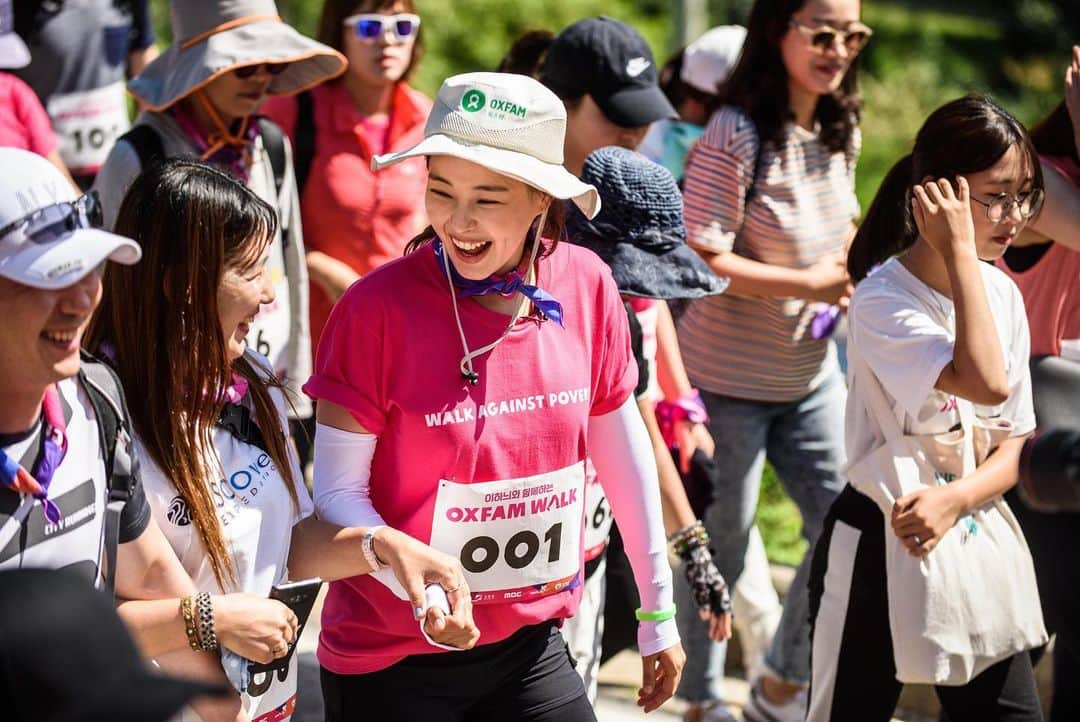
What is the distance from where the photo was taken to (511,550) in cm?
290

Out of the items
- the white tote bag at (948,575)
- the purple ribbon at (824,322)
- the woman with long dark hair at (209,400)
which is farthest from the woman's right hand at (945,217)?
the woman with long dark hair at (209,400)

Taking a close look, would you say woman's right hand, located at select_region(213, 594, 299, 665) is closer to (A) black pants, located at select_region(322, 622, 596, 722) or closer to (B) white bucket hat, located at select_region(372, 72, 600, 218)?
(A) black pants, located at select_region(322, 622, 596, 722)

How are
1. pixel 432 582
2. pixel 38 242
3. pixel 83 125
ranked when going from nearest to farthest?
pixel 38 242
pixel 432 582
pixel 83 125

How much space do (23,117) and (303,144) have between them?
87 cm

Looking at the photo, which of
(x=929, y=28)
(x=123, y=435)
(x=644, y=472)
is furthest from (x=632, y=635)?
(x=929, y=28)

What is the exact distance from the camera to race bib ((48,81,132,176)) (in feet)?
18.3

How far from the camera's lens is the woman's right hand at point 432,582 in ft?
8.54

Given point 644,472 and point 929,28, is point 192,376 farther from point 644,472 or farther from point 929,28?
point 929,28

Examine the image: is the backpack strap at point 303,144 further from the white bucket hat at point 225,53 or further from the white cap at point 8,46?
the white cap at point 8,46

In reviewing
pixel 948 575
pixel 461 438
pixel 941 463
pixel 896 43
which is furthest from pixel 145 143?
pixel 896 43

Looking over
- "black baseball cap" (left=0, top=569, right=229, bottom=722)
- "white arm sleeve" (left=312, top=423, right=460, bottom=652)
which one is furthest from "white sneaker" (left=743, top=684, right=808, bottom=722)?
"black baseball cap" (left=0, top=569, right=229, bottom=722)

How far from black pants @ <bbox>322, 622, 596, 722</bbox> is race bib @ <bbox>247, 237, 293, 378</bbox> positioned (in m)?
1.42

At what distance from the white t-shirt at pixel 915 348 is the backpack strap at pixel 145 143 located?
76.1 inches

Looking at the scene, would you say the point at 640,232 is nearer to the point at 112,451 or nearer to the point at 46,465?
the point at 112,451
